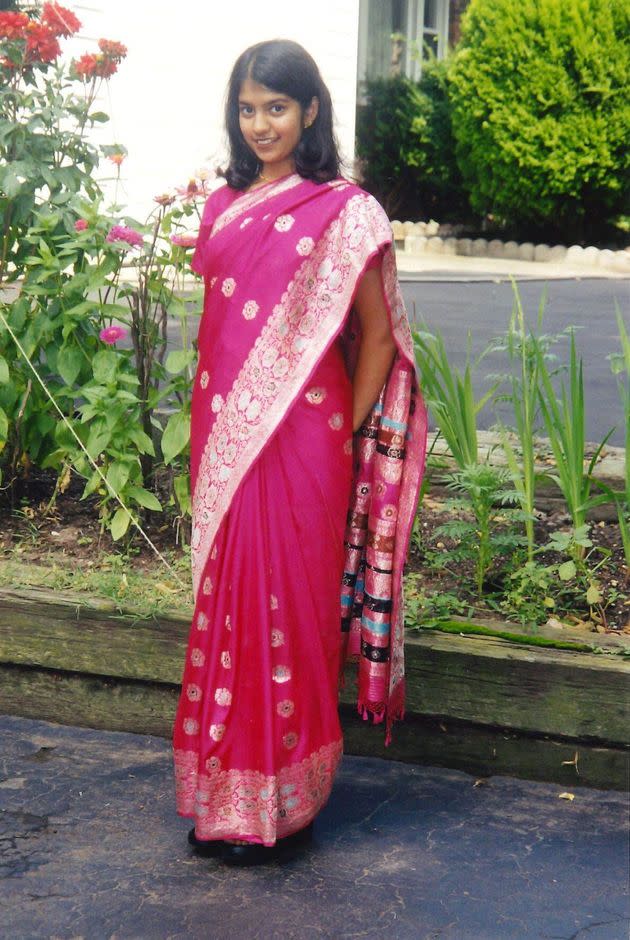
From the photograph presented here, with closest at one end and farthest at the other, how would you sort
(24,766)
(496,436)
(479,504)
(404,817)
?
(404,817) → (24,766) → (479,504) → (496,436)

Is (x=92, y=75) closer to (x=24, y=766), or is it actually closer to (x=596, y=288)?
(x=24, y=766)

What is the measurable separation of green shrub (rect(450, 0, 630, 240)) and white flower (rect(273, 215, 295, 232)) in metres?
13.4

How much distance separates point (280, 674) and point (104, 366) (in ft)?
4.59

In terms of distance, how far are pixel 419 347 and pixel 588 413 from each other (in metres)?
2.33

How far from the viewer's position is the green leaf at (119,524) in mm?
3744

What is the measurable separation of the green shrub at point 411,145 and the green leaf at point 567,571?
48.7ft

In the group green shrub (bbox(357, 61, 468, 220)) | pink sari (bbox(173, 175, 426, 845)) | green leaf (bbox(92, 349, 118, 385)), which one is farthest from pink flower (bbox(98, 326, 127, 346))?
green shrub (bbox(357, 61, 468, 220))

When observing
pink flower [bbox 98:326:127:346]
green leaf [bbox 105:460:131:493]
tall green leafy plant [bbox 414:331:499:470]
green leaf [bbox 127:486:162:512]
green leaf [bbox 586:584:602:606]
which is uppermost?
pink flower [bbox 98:326:127:346]

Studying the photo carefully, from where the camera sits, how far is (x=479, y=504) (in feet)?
11.5

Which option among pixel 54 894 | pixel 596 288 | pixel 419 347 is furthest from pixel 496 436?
pixel 596 288

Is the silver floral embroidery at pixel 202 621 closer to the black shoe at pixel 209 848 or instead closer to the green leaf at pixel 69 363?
the black shoe at pixel 209 848

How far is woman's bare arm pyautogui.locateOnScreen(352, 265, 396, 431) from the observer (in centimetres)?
271

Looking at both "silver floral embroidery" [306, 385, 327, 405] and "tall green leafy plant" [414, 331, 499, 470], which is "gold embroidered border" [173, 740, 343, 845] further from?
"tall green leafy plant" [414, 331, 499, 470]

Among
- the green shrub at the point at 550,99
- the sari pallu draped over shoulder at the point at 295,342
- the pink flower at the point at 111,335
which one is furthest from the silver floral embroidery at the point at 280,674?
the green shrub at the point at 550,99
